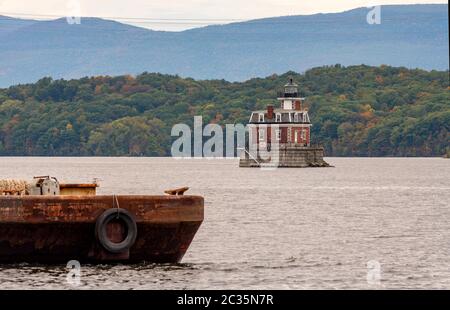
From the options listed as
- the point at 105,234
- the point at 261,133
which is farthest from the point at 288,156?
the point at 105,234

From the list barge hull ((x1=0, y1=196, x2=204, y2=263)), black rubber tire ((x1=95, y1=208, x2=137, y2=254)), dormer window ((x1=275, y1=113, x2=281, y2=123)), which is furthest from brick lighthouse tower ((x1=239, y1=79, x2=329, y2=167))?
black rubber tire ((x1=95, y1=208, x2=137, y2=254))

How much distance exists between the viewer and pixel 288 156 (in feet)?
643

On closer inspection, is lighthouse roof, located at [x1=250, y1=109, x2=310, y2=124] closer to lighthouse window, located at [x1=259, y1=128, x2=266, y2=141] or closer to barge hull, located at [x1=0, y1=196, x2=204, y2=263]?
lighthouse window, located at [x1=259, y1=128, x2=266, y2=141]

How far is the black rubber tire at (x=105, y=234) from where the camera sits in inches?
1463

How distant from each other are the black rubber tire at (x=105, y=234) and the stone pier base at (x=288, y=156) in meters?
154

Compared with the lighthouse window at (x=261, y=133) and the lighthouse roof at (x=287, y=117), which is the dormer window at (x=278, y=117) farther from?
the lighthouse window at (x=261, y=133)

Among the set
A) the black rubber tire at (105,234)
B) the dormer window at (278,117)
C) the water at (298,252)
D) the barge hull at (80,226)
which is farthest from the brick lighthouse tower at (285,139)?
the black rubber tire at (105,234)

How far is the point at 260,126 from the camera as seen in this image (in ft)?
653

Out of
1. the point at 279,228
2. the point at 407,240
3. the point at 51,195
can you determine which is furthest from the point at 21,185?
the point at 279,228

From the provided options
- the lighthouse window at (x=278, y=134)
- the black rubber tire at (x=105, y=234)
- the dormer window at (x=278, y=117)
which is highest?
the dormer window at (x=278, y=117)

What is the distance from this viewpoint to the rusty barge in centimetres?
3694
